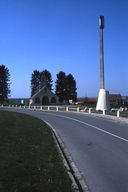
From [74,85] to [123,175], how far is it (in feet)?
416

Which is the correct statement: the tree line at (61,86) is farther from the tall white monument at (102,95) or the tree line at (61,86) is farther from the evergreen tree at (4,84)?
the tall white monument at (102,95)

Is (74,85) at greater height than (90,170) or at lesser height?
greater

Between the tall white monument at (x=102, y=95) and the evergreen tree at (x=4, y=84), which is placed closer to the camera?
the tall white monument at (x=102, y=95)

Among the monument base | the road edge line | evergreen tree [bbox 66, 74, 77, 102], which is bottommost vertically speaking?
the road edge line

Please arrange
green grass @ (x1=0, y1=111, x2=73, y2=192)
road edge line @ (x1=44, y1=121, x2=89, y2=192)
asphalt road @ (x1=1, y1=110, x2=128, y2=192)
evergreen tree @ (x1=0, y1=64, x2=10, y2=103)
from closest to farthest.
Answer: green grass @ (x1=0, y1=111, x2=73, y2=192), road edge line @ (x1=44, y1=121, x2=89, y2=192), asphalt road @ (x1=1, y1=110, x2=128, y2=192), evergreen tree @ (x1=0, y1=64, x2=10, y2=103)

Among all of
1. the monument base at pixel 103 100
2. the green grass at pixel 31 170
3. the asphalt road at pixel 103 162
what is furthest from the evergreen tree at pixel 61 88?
the green grass at pixel 31 170

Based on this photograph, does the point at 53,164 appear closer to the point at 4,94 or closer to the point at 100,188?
the point at 100,188

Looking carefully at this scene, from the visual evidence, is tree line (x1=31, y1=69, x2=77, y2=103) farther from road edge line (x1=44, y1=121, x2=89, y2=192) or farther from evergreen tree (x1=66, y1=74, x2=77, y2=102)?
road edge line (x1=44, y1=121, x2=89, y2=192)

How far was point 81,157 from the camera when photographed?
13492mm

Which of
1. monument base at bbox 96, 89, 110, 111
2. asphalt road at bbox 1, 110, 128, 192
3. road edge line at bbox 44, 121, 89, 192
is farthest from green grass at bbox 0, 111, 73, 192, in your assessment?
monument base at bbox 96, 89, 110, 111

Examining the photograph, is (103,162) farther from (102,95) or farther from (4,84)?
(4,84)

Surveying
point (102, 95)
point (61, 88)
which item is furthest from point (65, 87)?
point (102, 95)

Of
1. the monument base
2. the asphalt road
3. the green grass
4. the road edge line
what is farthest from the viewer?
the monument base

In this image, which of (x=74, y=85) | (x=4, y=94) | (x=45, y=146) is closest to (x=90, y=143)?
(x=45, y=146)
